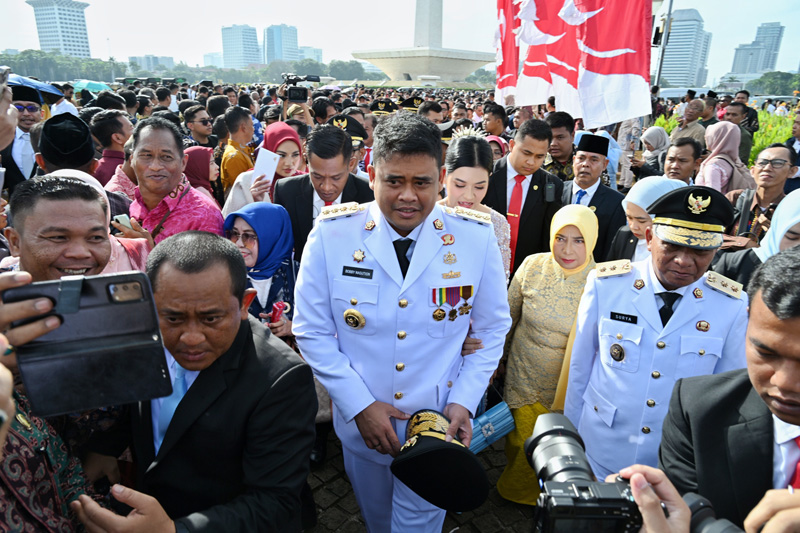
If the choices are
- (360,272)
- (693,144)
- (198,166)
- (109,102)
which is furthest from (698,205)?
(109,102)

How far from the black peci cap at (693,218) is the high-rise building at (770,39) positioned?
178 meters

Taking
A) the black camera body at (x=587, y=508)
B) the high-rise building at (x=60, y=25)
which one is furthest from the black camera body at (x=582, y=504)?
the high-rise building at (x=60, y=25)

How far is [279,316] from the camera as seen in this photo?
10.2 ft

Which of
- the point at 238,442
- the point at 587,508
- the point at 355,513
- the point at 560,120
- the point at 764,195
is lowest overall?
Answer: the point at 355,513

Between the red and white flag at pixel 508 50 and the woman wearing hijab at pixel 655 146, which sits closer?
the red and white flag at pixel 508 50

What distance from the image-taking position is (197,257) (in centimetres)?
163

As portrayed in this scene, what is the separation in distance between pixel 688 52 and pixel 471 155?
→ 12777 cm

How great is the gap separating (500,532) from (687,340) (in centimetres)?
167

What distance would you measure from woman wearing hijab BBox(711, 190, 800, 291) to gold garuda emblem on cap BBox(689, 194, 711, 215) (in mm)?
817

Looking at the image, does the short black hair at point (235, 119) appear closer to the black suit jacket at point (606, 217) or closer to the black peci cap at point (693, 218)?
the black suit jacket at point (606, 217)

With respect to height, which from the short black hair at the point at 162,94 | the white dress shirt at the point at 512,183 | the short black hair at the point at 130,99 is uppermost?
the short black hair at the point at 162,94

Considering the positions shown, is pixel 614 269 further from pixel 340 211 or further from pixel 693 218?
pixel 340 211

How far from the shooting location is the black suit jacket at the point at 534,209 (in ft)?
15.0

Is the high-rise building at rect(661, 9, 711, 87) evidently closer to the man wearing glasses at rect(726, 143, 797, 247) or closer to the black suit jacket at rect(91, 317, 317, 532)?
the man wearing glasses at rect(726, 143, 797, 247)
